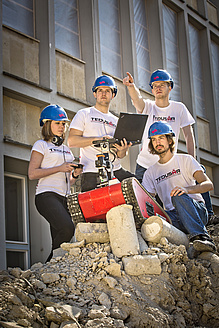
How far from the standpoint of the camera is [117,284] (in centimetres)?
492

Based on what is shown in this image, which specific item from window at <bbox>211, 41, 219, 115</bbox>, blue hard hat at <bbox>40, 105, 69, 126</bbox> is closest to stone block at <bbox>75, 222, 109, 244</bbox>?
blue hard hat at <bbox>40, 105, 69, 126</bbox>

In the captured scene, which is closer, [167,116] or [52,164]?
[52,164]

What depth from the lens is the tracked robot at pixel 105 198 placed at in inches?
223

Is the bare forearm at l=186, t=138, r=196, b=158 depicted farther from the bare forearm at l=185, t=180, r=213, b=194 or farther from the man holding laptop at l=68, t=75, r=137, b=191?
the man holding laptop at l=68, t=75, r=137, b=191

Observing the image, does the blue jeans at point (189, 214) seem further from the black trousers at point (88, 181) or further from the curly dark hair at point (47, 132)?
the curly dark hair at point (47, 132)

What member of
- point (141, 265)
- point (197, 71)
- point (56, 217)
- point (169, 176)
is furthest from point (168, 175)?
point (197, 71)

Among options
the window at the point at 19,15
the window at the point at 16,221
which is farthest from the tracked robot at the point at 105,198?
the window at the point at 19,15

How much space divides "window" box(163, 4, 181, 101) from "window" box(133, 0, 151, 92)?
3.20 feet

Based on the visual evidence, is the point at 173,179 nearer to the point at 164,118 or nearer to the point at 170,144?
the point at 170,144

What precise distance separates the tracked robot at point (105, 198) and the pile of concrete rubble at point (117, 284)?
0.17 m

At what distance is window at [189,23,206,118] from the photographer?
55.4ft

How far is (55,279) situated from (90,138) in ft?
6.53

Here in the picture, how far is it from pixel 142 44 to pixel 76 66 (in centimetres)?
369

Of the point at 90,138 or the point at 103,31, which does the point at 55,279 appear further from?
the point at 103,31
